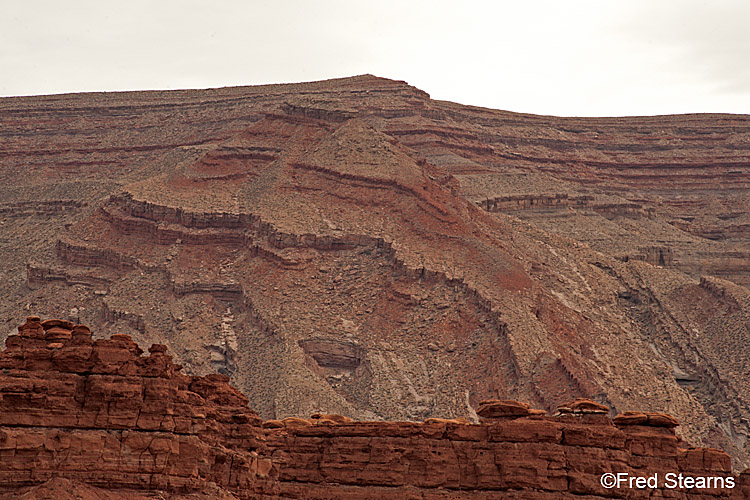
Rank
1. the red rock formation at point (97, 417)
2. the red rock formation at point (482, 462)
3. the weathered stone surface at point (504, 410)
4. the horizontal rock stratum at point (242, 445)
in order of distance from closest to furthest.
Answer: the red rock formation at point (97, 417) < the horizontal rock stratum at point (242, 445) < the red rock formation at point (482, 462) < the weathered stone surface at point (504, 410)

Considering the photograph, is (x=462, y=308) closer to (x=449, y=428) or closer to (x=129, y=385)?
(x=449, y=428)

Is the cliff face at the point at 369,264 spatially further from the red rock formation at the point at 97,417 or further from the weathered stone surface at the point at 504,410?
the red rock formation at the point at 97,417

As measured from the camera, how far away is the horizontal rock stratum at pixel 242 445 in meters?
35.0

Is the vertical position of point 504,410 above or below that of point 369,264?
below

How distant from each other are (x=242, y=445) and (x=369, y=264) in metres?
63.4

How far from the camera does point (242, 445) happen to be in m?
41.4

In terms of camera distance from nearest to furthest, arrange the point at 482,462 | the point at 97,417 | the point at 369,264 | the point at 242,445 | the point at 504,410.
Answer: the point at 97,417 → the point at 242,445 → the point at 482,462 → the point at 504,410 → the point at 369,264

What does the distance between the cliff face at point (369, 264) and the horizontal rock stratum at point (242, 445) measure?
38293mm

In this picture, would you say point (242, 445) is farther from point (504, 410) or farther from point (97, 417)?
point (504, 410)

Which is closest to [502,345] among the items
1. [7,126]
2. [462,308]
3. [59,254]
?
[462,308]

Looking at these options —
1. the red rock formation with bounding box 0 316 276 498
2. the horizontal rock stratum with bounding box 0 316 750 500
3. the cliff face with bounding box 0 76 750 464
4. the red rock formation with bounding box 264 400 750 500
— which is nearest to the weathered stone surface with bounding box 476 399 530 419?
the horizontal rock stratum with bounding box 0 316 750 500

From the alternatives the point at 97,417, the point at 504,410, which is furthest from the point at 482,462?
the point at 97,417

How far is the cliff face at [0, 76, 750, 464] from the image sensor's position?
297 feet

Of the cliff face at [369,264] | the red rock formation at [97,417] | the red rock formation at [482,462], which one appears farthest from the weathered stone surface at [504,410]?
the cliff face at [369,264]
